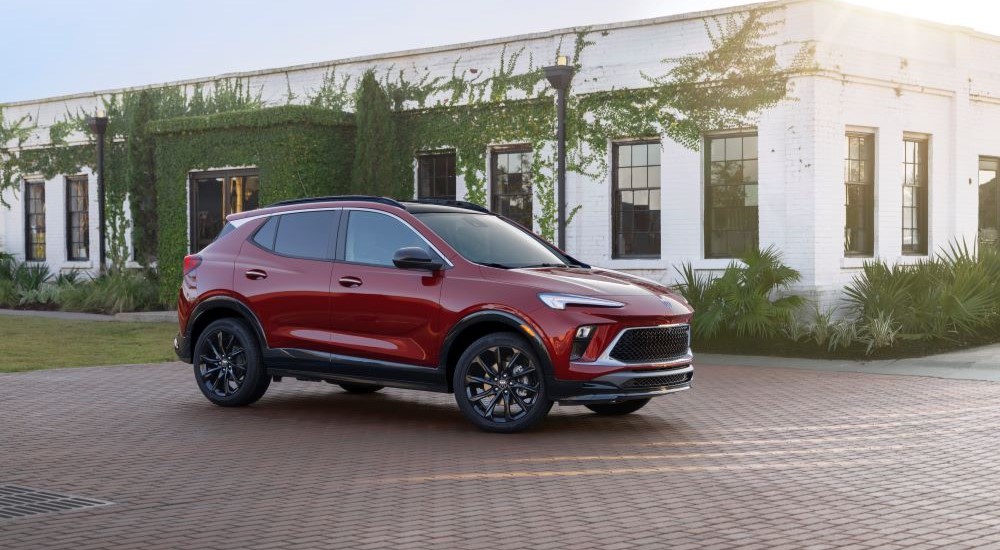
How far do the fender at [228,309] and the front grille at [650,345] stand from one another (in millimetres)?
3643

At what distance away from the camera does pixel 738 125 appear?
2014 centimetres

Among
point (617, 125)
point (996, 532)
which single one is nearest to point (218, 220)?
point (617, 125)

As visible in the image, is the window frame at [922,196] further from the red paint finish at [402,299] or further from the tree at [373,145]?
the red paint finish at [402,299]

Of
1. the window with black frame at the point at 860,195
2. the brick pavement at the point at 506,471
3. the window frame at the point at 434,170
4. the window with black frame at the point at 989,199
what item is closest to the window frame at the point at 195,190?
the window frame at the point at 434,170

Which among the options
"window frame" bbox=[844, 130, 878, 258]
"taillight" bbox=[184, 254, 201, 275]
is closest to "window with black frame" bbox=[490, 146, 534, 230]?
"window frame" bbox=[844, 130, 878, 258]

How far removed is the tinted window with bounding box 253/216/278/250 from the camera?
39.3ft

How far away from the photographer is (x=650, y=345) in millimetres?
10305

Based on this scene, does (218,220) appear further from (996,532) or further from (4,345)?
(996,532)

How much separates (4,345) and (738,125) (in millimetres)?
12276

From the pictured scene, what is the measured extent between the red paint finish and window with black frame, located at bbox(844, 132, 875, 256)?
10427 mm

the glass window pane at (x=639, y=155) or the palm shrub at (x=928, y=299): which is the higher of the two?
the glass window pane at (x=639, y=155)

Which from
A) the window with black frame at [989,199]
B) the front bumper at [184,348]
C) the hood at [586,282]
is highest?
the window with black frame at [989,199]

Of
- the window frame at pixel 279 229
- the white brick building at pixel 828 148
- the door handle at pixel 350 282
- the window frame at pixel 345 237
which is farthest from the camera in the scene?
the white brick building at pixel 828 148

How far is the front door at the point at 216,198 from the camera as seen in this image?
2508cm
